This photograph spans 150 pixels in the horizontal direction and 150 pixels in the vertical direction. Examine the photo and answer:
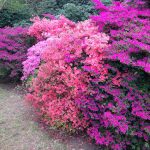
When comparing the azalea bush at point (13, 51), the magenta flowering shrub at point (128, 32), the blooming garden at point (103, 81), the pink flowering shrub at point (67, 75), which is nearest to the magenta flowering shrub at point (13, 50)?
the azalea bush at point (13, 51)

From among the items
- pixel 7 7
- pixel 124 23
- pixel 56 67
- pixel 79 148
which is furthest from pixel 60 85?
pixel 7 7

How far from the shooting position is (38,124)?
5.36 meters

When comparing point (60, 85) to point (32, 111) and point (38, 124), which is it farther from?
point (32, 111)

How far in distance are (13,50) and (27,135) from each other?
2.72m

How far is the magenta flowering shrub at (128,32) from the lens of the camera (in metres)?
4.32

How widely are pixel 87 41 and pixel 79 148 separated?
1.68 m

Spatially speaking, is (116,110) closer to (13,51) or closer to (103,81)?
(103,81)

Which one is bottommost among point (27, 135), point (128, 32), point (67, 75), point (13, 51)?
point (27, 135)

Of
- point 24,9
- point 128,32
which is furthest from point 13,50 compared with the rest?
point 24,9

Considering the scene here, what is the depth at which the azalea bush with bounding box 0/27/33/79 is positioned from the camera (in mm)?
7000

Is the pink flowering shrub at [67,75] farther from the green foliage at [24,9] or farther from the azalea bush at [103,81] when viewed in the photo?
the green foliage at [24,9]

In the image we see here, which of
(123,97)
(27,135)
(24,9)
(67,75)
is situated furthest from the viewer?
(24,9)

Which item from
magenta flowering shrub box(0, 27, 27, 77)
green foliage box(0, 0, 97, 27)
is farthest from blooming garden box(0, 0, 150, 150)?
green foliage box(0, 0, 97, 27)

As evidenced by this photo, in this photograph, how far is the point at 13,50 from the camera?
7.12 m
